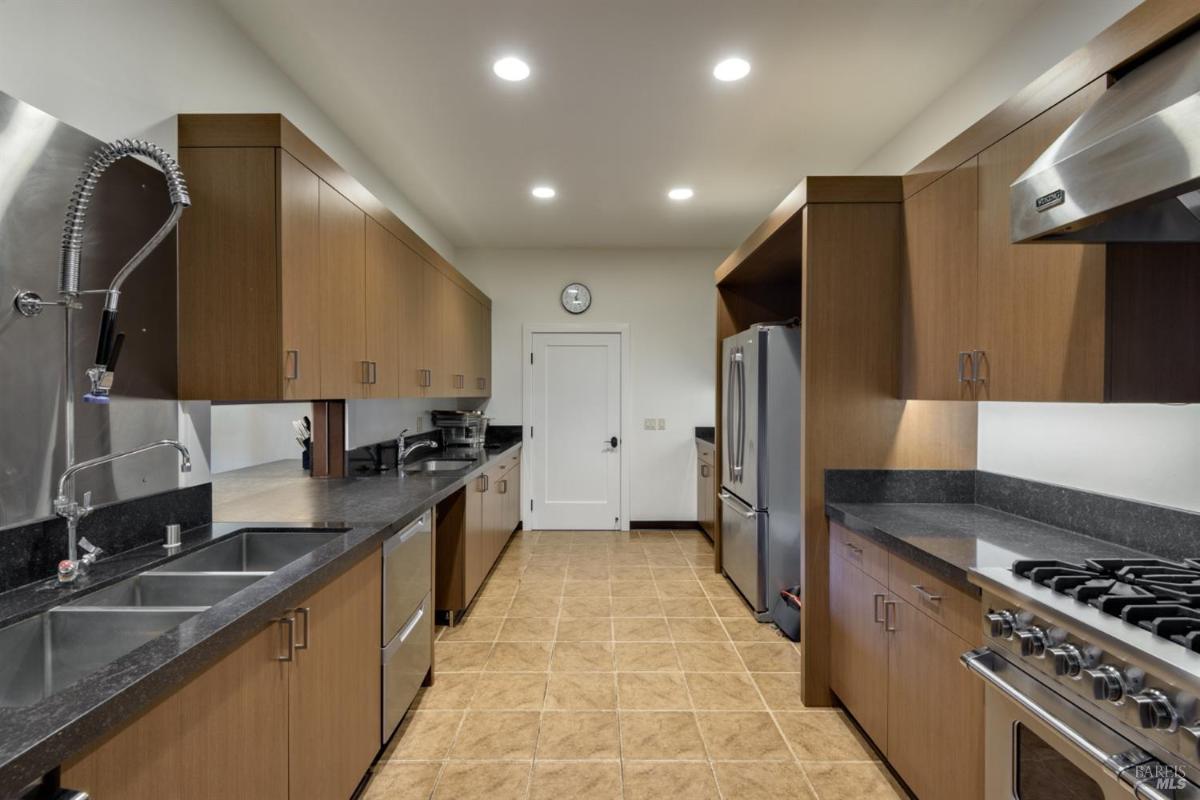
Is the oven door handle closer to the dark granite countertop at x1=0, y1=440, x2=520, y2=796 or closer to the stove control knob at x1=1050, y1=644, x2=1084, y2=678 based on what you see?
the stove control knob at x1=1050, y1=644, x2=1084, y2=678

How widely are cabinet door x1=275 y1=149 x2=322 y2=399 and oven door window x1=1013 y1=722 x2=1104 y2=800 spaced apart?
229cm

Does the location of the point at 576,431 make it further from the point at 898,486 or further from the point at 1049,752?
the point at 1049,752

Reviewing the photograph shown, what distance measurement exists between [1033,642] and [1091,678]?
0.17 meters

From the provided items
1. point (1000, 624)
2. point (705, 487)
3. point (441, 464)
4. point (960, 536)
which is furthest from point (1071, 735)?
point (705, 487)

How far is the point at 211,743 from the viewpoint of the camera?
116 cm

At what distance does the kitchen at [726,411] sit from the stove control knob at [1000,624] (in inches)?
0.4

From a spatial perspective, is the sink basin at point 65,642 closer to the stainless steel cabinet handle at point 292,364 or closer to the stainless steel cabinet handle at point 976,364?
the stainless steel cabinet handle at point 292,364

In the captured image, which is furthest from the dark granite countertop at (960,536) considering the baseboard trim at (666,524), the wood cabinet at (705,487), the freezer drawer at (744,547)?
the baseboard trim at (666,524)

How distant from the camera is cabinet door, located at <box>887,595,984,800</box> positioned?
1.57 metres

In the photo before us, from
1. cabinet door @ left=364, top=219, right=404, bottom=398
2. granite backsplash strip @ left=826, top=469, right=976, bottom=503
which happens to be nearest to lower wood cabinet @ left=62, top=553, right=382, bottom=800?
cabinet door @ left=364, top=219, right=404, bottom=398

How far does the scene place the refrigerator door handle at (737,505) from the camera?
3562 millimetres

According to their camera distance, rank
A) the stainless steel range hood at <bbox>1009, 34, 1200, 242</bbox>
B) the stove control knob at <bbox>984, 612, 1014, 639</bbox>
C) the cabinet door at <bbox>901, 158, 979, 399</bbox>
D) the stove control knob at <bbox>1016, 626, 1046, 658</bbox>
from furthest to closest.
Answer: the cabinet door at <bbox>901, 158, 979, 399</bbox>, the stove control knob at <bbox>984, 612, 1014, 639</bbox>, the stove control knob at <bbox>1016, 626, 1046, 658</bbox>, the stainless steel range hood at <bbox>1009, 34, 1200, 242</bbox>

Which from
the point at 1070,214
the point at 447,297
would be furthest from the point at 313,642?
the point at 447,297

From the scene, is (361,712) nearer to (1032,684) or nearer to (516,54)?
(1032,684)
